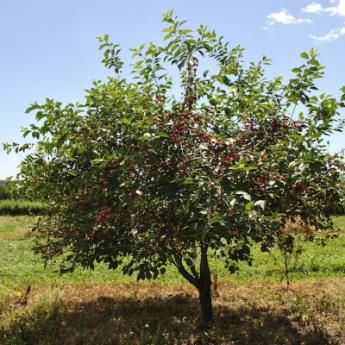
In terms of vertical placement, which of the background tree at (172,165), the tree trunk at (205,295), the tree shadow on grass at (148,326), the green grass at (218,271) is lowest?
the green grass at (218,271)

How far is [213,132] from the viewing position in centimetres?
573

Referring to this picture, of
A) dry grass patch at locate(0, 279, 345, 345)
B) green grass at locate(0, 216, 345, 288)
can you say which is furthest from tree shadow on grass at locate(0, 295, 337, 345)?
green grass at locate(0, 216, 345, 288)

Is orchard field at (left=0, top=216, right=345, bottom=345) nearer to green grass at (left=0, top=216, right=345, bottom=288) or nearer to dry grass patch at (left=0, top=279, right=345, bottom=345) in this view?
dry grass patch at (left=0, top=279, right=345, bottom=345)

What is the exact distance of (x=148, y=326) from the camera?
6781 millimetres

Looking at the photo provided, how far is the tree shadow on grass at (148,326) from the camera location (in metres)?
6.29

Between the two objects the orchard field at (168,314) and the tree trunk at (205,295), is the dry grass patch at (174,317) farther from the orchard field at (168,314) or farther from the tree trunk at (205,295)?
the tree trunk at (205,295)

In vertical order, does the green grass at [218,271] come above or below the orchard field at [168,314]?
below

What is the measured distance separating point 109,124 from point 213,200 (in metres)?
2.05

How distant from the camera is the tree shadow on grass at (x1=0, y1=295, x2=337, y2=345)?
20.6 ft

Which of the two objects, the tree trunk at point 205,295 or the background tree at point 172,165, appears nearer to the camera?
the background tree at point 172,165

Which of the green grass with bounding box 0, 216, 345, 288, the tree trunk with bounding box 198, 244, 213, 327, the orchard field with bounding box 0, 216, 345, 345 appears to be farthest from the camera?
the green grass with bounding box 0, 216, 345, 288

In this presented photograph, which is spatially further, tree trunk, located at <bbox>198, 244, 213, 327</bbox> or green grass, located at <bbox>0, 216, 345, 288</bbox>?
green grass, located at <bbox>0, 216, 345, 288</bbox>

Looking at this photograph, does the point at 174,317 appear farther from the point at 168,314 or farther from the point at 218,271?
the point at 218,271

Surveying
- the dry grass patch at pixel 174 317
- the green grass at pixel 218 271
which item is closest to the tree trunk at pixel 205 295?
the dry grass patch at pixel 174 317
